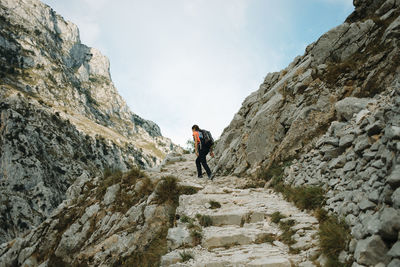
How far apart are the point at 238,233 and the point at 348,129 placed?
16.8 ft

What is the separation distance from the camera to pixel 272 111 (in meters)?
16.3

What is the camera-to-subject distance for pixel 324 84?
13750 millimetres

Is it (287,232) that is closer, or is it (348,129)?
(287,232)

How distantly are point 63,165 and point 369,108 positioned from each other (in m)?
92.7

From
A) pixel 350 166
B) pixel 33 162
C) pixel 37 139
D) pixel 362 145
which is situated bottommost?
pixel 350 166

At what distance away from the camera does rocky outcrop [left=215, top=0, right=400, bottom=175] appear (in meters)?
11.6

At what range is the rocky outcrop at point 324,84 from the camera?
38.1 feet

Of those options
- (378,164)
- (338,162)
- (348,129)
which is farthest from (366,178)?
(348,129)

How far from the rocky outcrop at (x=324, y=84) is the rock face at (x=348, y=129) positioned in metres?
0.06

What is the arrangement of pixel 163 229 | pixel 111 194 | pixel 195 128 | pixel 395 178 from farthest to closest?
pixel 195 128
pixel 111 194
pixel 163 229
pixel 395 178

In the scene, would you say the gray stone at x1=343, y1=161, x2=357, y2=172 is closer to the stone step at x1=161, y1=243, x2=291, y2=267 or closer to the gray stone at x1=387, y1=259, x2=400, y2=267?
the stone step at x1=161, y1=243, x2=291, y2=267

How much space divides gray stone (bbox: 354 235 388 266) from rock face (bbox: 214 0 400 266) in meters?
0.01

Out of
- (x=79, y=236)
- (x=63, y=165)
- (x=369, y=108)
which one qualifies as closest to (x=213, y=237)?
(x=369, y=108)

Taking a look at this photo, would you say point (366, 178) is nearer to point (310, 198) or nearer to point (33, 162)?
point (310, 198)
